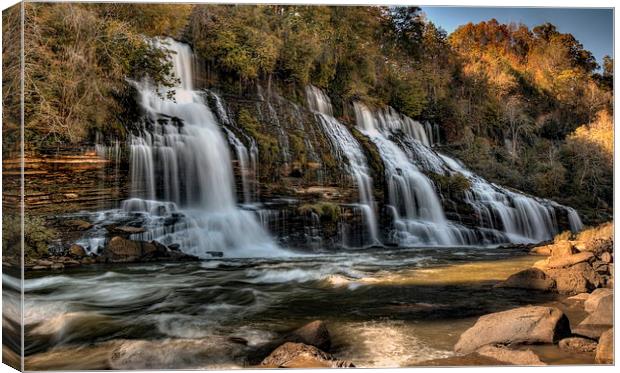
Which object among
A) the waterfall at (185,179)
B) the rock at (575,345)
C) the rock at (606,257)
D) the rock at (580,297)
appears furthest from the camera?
the waterfall at (185,179)

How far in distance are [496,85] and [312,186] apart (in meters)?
2.86

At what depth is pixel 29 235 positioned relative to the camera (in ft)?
20.9

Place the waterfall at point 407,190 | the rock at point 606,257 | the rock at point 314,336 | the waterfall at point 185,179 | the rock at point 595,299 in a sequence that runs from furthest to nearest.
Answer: the waterfall at point 407,190 → the waterfall at point 185,179 → the rock at point 606,257 → the rock at point 595,299 → the rock at point 314,336

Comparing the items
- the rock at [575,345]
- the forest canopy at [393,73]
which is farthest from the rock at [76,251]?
the rock at [575,345]

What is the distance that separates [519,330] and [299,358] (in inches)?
79.5

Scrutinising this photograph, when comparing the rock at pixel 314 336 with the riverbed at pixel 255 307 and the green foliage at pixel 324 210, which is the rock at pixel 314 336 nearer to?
the riverbed at pixel 255 307

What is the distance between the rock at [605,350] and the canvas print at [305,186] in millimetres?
23

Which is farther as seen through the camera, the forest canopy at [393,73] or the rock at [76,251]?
the forest canopy at [393,73]

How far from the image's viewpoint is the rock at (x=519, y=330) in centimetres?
562

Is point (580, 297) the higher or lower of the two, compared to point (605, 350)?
higher

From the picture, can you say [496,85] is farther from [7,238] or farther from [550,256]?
[7,238]

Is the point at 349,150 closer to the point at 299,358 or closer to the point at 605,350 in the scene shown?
the point at 299,358

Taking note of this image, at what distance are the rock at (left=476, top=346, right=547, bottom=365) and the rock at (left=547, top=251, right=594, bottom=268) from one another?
185 centimetres

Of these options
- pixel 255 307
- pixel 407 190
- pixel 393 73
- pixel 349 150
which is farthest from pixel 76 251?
pixel 393 73
